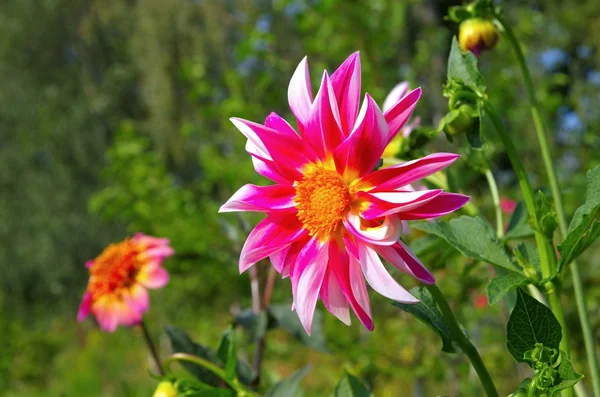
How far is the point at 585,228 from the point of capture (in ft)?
1.30

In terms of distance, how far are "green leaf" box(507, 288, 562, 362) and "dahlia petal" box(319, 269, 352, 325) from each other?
11cm

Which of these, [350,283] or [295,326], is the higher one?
[350,283]

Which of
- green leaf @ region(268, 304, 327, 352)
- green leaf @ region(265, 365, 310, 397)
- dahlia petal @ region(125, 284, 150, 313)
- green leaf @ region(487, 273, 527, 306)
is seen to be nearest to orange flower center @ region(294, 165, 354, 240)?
green leaf @ region(487, 273, 527, 306)

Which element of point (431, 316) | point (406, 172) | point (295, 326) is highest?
point (406, 172)

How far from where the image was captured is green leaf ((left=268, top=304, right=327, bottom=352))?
79 cm

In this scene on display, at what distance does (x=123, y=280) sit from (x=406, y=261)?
62cm

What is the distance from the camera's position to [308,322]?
0.39 m

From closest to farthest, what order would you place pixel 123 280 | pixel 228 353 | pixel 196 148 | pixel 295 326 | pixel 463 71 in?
pixel 463 71 < pixel 228 353 < pixel 295 326 < pixel 123 280 < pixel 196 148

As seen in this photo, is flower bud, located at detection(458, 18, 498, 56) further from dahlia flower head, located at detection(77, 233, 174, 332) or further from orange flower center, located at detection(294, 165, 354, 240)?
dahlia flower head, located at detection(77, 233, 174, 332)

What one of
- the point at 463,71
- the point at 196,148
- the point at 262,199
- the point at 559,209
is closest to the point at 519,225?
the point at 559,209

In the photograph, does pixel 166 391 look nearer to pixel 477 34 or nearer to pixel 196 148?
pixel 477 34

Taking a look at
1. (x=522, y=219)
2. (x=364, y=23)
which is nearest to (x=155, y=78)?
(x=364, y=23)

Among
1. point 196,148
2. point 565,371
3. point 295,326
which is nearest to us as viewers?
point 565,371

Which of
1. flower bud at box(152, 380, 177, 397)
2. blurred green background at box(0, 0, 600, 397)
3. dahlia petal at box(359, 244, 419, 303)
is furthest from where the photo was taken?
blurred green background at box(0, 0, 600, 397)
